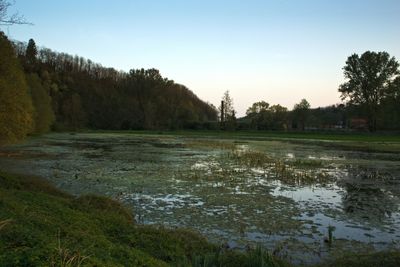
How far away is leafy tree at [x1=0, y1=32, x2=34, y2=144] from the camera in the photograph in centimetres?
3319

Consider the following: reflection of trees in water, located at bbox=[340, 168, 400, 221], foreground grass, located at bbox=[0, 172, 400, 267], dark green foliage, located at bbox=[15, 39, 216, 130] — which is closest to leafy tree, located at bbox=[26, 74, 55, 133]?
dark green foliage, located at bbox=[15, 39, 216, 130]

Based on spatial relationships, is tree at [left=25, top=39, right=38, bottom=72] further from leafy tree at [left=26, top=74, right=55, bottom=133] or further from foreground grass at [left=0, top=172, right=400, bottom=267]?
foreground grass at [left=0, top=172, right=400, bottom=267]

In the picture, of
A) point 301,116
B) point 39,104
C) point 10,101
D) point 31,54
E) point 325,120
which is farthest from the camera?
point 31,54

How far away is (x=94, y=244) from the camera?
6957mm

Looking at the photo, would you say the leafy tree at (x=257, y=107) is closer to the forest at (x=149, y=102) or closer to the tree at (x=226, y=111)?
the forest at (x=149, y=102)

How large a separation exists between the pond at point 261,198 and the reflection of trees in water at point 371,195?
0.12 ft

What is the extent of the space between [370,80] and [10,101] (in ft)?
258

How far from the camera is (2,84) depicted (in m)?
32.8

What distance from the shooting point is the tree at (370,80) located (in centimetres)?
9106

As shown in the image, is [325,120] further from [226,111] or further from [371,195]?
[371,195]

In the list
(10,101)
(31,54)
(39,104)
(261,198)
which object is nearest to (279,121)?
(39,104)

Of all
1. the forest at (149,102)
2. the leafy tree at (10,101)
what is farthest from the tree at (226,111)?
the leafy tree at (10,101)

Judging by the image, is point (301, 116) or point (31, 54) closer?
point (301, 116)

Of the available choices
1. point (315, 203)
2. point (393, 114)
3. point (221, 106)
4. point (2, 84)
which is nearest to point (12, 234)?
point (315, 203)
